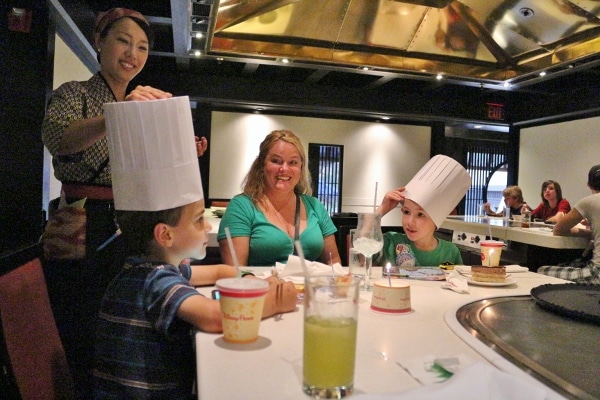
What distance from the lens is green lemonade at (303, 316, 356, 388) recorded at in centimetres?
65

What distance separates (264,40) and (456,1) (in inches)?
36.1

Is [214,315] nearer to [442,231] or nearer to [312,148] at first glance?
[442,231]

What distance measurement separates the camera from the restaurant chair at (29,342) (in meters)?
0.82

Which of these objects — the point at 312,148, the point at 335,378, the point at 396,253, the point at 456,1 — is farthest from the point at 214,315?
the point at 312,148

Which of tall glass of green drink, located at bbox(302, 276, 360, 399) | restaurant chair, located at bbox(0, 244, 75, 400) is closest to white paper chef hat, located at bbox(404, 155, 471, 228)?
tall glass of green drink, located at bbox(302, 276, 360, 399)

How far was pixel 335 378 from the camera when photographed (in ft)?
2.12

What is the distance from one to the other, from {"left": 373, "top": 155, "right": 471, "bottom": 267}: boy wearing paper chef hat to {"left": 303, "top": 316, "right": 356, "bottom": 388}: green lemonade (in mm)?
1186

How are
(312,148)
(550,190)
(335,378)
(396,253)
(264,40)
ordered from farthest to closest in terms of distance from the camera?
(312,148), (550,190), (264,40), (396,253), (335,378)

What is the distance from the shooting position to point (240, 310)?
2.71 feet

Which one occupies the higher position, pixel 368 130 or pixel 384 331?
pixel 368 130

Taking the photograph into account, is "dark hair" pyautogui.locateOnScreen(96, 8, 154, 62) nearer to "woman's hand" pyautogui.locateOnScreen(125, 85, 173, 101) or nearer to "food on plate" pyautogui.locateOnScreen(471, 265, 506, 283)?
"woman's hand" pyautogui.locateOnScreen(125, 85, 173, 101)

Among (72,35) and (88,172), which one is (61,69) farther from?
(88,172)

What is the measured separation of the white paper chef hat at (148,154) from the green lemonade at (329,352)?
1.68ft

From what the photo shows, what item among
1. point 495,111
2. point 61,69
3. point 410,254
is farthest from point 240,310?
point 495,111
